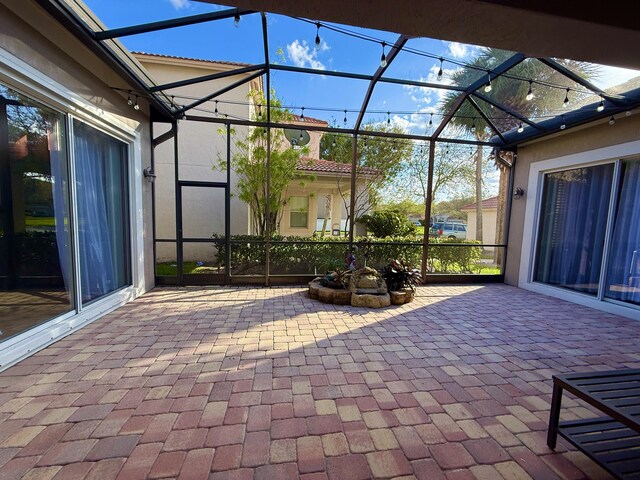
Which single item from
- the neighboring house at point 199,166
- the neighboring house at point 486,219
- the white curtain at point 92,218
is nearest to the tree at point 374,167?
the neighboring house at point 199,166

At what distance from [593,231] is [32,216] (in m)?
7.87

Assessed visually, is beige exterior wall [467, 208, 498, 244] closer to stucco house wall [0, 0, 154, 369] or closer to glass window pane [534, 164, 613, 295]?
glass window pane [534, 164, 613, 295]

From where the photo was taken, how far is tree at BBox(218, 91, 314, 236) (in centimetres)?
639

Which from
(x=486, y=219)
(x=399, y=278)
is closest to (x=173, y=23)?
(x=399, y=278)

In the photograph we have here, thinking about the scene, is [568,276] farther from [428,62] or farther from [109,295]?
[109,295]

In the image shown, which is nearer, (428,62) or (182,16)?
(182,16)

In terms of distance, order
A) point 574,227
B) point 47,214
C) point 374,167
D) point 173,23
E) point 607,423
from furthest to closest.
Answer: point 374,167, point 574,227, point 173,23, point 47,214, point 607,423

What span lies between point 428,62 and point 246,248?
14.8ft

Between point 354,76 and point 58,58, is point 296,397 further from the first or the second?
point 354,76

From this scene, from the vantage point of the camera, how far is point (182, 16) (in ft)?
10.3

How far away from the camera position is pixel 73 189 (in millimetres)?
3215

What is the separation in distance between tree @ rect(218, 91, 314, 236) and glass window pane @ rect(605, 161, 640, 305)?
585 cm

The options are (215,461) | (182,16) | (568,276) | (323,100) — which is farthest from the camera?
(323,100)

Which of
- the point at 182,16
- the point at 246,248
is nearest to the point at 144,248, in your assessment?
the point at 246,248
